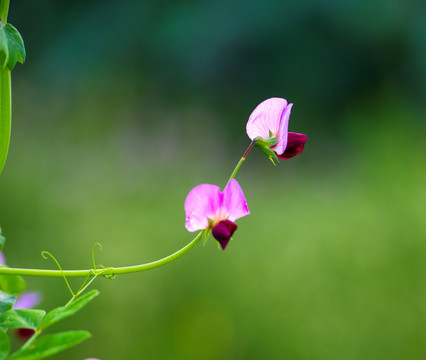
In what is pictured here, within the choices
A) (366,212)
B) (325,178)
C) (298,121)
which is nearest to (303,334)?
(366,212)

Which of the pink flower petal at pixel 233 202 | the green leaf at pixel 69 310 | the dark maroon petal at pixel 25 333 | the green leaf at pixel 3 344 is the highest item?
the dark maroon petal at pixel 25 333

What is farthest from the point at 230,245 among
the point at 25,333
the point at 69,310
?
the point at 69,310

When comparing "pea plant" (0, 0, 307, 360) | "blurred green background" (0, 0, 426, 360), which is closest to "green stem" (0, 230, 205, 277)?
"pea plant" (0, 0, 307, 360)

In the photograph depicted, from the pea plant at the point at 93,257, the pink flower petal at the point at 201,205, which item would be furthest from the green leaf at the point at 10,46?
the pink flower petal at the point at 201,205

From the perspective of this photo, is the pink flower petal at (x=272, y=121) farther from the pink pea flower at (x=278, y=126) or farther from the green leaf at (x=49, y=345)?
the green leaf at (x=49, y=345)

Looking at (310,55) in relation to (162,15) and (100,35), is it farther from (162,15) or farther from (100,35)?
(100,35)

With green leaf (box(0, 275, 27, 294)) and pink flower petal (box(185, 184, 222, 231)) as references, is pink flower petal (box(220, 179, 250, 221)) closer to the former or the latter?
pink flower petal (box(185, 184, 222, 231))

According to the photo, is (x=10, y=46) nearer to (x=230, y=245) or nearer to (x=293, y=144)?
(x=293, y=144)
